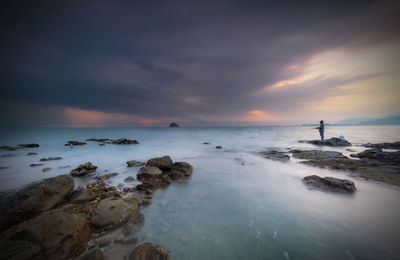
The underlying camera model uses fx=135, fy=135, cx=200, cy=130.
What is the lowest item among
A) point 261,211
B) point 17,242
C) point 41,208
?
point 261,211

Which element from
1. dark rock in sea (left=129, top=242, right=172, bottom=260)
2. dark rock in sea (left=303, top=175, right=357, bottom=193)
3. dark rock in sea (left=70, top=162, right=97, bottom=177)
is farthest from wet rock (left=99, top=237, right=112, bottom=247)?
dark rock in sea (left=303, top=175, right=357, bottom=193)

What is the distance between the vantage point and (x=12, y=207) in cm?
456

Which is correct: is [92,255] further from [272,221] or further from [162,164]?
[162,164]

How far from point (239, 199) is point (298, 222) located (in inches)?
83.6

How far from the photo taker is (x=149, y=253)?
309 centimetres

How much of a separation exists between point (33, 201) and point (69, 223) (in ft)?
8.86

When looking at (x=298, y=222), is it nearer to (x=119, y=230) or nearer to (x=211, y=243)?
(x=211, y=243)

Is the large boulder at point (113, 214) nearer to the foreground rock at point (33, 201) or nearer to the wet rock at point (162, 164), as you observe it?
the foreground rock at point (33, 201)

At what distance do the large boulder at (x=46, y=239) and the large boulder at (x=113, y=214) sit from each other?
0.44 meters

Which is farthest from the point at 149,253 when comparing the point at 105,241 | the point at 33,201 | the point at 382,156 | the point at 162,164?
the point at 382,156

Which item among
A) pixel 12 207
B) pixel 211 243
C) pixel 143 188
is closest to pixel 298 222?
pixel 211 243

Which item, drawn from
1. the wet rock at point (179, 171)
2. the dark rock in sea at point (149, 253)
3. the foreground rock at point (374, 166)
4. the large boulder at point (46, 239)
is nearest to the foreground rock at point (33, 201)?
the large boulder at point (46, 239)

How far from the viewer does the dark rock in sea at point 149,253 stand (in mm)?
3045

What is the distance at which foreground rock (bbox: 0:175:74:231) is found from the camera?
13.8ft
